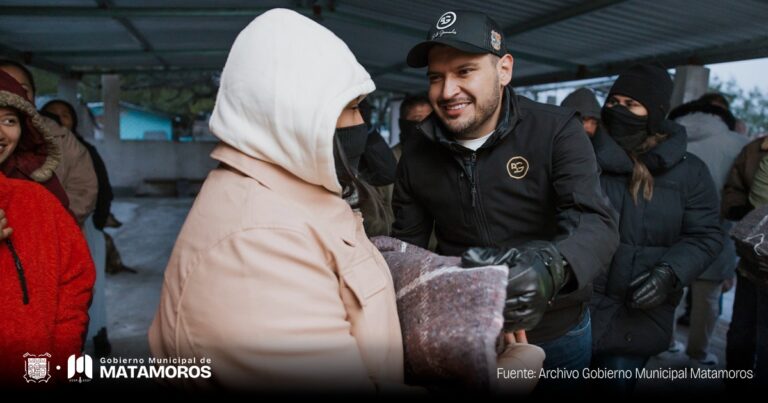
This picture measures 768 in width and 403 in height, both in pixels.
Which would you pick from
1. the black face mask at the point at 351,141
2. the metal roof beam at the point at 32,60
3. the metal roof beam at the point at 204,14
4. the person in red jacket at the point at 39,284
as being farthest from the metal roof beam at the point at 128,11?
the black face mask at the point at 351,141

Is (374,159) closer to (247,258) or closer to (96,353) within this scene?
(96,353)

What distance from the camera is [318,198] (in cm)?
118

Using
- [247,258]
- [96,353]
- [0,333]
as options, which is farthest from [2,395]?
A: [96,353]

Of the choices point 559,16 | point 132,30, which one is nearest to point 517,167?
point 559,16

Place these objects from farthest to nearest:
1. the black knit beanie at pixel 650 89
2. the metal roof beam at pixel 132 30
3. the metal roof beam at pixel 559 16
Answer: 1. the metal roof beam at pixel 132 30
2. the metal roof beam at pixel 559 16
3. the black knit beanie at pixel 650 89

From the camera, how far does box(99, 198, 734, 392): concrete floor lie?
409 centimetres

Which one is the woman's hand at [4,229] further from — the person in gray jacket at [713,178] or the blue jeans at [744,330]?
the person in gray jacket at [713,178]

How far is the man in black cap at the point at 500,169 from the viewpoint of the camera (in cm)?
172

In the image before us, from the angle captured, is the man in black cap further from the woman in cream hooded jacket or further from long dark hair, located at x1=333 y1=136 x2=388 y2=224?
the woman in cream hooded jacket

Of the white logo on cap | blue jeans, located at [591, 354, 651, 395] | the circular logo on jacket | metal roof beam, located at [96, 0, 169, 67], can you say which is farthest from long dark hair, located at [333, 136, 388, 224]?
metal roof beam, located at [96, 0, 169, 67]

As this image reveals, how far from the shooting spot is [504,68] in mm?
1881

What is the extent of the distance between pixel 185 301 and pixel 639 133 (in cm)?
A: 234

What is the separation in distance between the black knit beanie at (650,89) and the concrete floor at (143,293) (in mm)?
2075

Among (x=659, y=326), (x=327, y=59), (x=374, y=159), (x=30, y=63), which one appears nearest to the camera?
(x=327, y=59)
